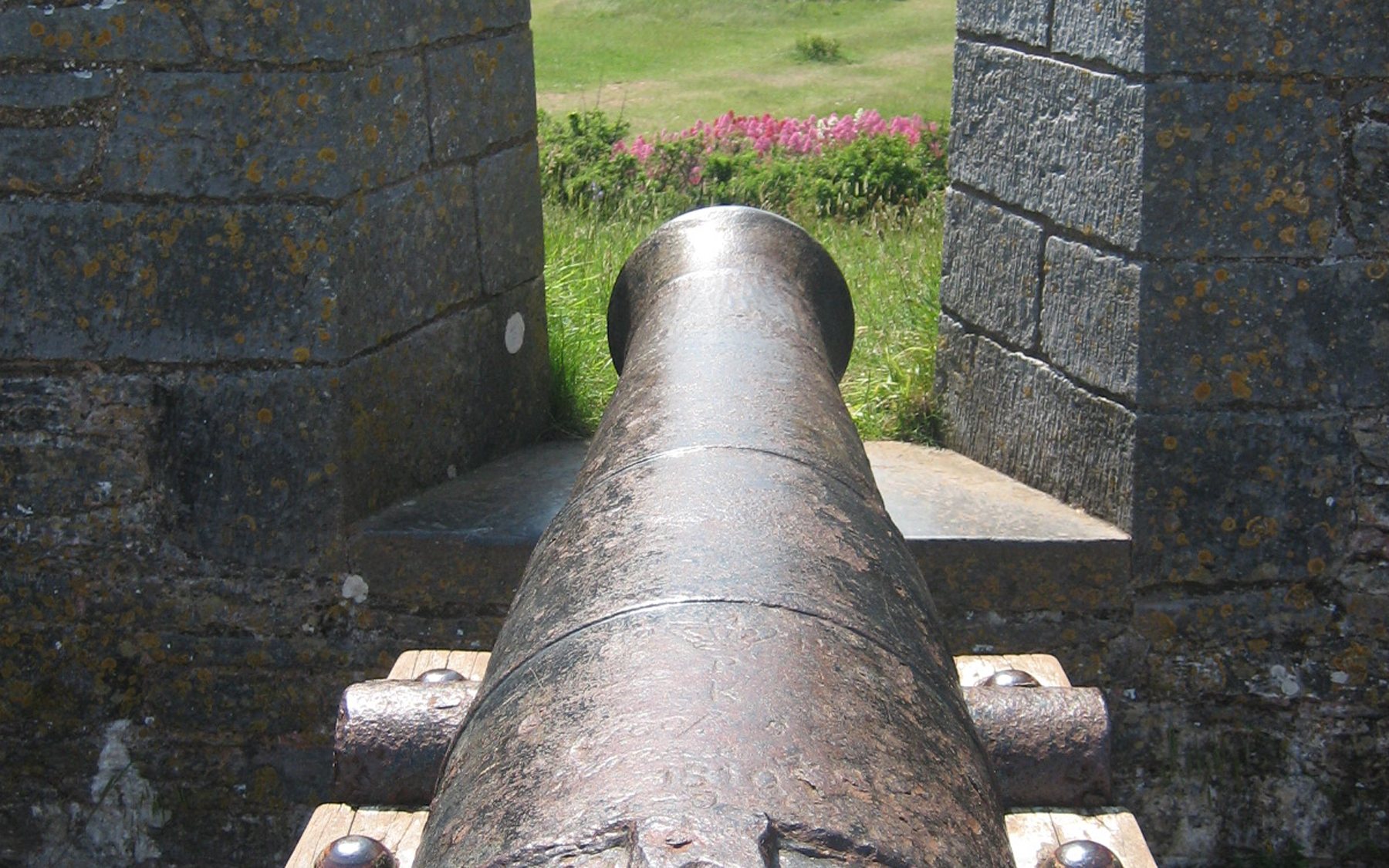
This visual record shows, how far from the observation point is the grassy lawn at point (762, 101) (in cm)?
408

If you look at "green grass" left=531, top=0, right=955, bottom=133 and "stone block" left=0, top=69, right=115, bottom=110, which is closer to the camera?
"stone block" left=0, top=69, right=115, bottom=110

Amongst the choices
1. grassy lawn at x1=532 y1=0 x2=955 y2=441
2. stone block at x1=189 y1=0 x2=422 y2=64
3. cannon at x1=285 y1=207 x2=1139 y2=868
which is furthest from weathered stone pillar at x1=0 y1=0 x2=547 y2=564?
cannon at x1=285 y1=207 x2=1139 y2=868

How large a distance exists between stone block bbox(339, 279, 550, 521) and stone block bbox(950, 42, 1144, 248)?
3.92 feet

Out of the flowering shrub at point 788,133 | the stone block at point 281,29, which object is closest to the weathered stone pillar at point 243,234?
the stone block at point 281,29

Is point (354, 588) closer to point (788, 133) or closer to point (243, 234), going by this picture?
point (243, 234)

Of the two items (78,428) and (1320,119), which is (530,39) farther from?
(1320,119)

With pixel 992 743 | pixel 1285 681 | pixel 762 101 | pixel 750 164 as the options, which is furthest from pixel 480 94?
pixel 762 101

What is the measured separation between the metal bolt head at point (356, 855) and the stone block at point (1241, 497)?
1.89 meters

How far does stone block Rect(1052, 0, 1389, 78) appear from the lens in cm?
289

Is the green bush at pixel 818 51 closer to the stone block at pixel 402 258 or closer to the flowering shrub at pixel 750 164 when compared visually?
the flowering shrub at pixel 750 164

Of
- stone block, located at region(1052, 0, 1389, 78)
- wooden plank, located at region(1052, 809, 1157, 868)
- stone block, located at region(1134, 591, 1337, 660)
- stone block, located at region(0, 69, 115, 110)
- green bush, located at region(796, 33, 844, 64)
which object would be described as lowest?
stone block, located at region(1134, 591, 1337, 660)

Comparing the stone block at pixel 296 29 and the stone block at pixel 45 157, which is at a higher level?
the stone block at pixel 296 29

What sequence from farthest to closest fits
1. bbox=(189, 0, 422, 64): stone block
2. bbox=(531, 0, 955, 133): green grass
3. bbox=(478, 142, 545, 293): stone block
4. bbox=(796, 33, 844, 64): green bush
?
bbox=(796, 33, 844, 64): green bush, bbox=(531, 0, 955, 133): green grass, bbox=(478, 142, 545, 293): stone block, bbox=(189, 0, 422, 64): stone block

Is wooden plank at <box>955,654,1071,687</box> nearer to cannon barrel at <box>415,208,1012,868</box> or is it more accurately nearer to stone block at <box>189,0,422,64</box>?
cannon barrel at <box>415,208,1012,868</box>
